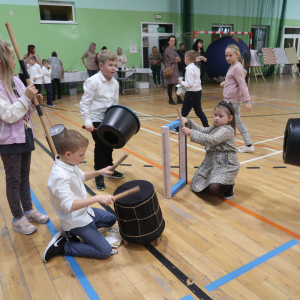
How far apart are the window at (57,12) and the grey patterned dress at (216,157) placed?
9090 mm

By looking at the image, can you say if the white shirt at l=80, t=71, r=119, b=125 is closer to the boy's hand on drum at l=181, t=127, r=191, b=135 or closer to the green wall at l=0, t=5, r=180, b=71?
the boy's hand on drum at l=181, t=127, r=191, b=135

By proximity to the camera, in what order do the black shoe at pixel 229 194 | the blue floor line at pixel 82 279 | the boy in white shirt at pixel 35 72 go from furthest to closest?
1. the boy in white shirt at pixel 35 72
2. the black shoe at pixel 229 194
3. the blue floor line at pixel 82 279

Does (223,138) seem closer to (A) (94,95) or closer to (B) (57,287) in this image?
(A) (94,95)

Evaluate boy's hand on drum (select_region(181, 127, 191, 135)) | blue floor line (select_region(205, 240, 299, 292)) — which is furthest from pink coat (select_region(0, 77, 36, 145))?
blue floor line (select_region(205, 240, 299, 292))

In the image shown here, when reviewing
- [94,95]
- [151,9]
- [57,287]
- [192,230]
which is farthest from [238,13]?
[57,287]

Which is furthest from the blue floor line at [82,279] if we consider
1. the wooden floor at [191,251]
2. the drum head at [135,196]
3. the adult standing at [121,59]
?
the adult standing at [121,59]

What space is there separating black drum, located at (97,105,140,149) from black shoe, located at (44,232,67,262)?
0.99 meters

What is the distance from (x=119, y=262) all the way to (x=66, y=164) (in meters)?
0.77

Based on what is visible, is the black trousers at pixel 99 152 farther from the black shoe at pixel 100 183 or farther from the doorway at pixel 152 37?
the doorway at pixel 152 37

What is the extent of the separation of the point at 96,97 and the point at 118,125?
61cm

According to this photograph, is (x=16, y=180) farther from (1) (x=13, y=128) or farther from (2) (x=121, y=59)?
(2) (x=121, y=59)

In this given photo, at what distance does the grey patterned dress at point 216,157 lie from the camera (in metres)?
2.68

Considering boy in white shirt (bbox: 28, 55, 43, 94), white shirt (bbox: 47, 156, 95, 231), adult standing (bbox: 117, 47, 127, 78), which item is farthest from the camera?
adult standing (bbox: 117, 47, 127, 78)

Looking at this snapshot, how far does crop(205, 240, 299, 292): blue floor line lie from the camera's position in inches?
69.7
